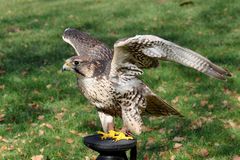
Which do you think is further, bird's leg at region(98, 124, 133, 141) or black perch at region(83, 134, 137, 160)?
bird's leg at region(98, 124, 133, 141)

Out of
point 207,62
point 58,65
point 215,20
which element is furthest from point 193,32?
point 207,62

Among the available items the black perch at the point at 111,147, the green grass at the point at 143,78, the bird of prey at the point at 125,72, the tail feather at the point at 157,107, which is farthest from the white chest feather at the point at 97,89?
the green grass at the point at 143,78

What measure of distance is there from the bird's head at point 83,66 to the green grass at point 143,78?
6.97 ft

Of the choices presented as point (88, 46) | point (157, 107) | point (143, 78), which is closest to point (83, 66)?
point (88, 46)

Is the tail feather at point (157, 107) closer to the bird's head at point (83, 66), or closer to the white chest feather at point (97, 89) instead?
the white chest feather at point (97, 89)

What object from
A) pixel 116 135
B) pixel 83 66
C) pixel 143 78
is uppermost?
pixel 83 66

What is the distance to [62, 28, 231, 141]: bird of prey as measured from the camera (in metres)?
4.16

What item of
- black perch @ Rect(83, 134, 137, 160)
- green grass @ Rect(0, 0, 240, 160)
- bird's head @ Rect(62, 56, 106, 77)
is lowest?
green grass @ Rect(0, 0, 240, 160)

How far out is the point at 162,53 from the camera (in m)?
4.20

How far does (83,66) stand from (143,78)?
4728mm

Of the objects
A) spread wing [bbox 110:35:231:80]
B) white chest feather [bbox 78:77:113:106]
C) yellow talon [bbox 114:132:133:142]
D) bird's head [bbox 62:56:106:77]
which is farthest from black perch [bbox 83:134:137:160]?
spread wing [bbox 110:35:231:80]

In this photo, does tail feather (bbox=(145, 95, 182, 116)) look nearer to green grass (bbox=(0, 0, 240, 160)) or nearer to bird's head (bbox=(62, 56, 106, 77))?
bird's head (bbox=(62, 56, 106, 77))

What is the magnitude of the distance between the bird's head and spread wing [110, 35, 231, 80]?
0.58 ft

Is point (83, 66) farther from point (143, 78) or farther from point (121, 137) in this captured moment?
point (143, 78)
